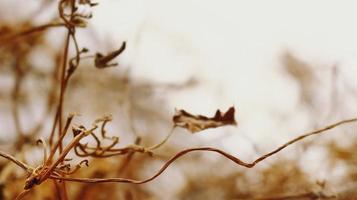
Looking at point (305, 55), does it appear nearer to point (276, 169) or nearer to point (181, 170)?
point (181, 170)

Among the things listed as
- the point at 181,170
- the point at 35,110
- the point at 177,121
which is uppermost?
the point at 177,121

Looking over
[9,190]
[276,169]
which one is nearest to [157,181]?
[276,169]

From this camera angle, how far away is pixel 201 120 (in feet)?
1.13

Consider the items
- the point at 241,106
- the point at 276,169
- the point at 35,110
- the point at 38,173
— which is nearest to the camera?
the point at 38,173

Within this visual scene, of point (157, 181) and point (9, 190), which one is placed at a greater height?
point (9, 190)

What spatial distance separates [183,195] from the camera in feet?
2.46

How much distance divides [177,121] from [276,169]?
29 cm

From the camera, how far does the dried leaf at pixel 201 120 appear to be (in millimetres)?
336

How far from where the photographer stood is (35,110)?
867 mm

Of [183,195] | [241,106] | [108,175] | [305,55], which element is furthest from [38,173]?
[305,55]

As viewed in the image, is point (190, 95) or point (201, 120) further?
point (190, 95)

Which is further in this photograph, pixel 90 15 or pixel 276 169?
pixel 276 169

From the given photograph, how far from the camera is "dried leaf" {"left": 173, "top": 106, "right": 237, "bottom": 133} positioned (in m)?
0.34

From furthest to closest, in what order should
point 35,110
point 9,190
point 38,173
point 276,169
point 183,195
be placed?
point 35,110
point 183,195
point 276,169
point 9,190
point 38,173
